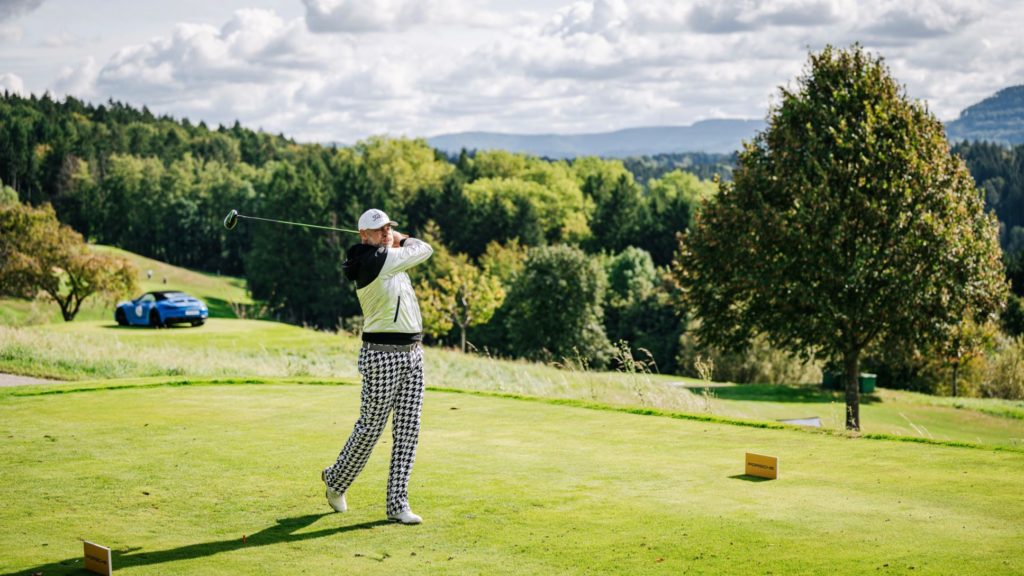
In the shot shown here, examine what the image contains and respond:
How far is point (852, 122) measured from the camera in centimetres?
2717

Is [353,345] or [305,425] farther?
[353,345]

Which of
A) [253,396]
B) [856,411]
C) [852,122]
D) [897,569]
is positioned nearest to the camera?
[897,569]

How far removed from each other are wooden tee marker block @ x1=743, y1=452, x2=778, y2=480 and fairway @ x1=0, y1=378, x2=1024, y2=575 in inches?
7.2

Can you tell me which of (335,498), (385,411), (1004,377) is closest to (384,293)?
(385,411)

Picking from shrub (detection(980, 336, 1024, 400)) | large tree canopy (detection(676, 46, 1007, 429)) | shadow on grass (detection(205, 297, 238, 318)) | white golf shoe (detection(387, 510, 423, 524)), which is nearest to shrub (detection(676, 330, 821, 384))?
shrub (detection(980, 336, 1024, 400))

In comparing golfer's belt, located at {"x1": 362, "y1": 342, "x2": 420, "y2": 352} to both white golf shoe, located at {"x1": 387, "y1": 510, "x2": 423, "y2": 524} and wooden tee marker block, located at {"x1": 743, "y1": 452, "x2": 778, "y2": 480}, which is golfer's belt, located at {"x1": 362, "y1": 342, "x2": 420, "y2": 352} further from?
wooden tee marker block, located at {"x1": 743, "y1": 452, "x2": 778, "y2": 480}

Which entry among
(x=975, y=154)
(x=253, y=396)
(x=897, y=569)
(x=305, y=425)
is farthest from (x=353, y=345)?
(x=975, y=154)

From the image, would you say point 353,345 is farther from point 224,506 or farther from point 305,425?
point 224,506

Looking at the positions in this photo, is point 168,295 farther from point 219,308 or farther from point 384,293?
point 219,308

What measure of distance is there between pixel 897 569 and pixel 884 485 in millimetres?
2756

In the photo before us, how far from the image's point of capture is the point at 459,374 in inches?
1152

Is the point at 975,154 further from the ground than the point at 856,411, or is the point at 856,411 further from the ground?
the point at 975,154

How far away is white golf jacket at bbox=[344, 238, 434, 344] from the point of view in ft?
26.9

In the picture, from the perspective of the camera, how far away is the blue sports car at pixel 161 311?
42.5 meters
